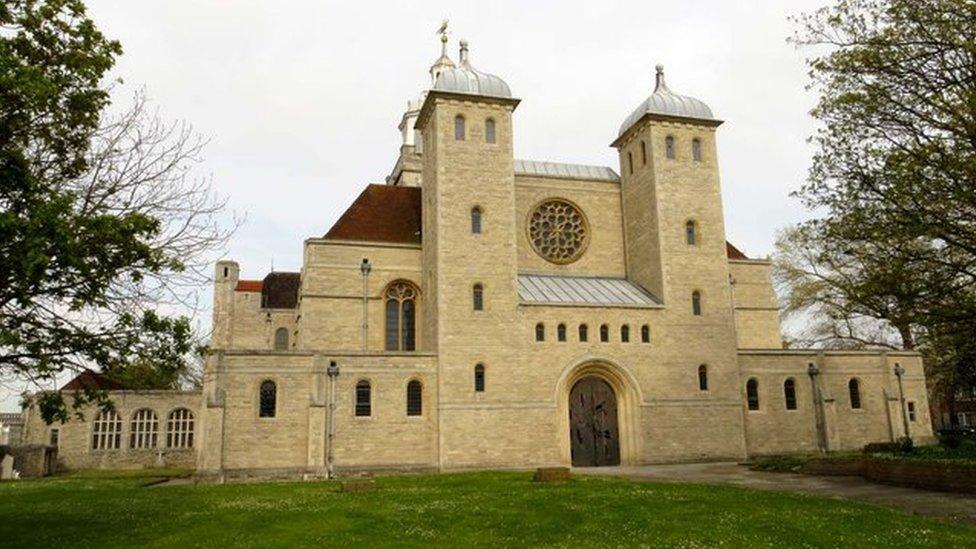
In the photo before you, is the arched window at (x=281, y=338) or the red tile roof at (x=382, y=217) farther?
the arched window at (x=281, y=338)

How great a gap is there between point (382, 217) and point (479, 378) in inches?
384

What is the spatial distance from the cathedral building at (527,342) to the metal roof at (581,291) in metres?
0.13

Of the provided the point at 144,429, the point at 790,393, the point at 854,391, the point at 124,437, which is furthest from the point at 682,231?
the point at 124,437

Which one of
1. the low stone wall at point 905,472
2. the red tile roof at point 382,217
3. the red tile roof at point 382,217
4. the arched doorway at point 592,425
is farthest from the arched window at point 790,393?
the red tile roof at point 382,217

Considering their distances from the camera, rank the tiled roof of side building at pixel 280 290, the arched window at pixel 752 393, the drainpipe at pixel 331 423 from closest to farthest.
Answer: the drainpipe at pixel 331 423 → the arched window at pixel 752 393 → the tiled roof of side building at pixel 280 290

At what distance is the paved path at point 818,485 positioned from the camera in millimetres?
15812

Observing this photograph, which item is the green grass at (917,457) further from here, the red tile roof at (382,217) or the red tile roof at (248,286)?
the red tile roof at (248,286)

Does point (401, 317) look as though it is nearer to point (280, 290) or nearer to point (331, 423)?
point (331, 423)

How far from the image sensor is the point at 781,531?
1283 cm

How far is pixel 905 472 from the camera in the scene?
1994cm


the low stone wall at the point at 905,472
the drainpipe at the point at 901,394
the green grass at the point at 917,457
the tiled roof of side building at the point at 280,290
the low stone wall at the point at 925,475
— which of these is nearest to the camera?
the low stone wall at the point at 925,475

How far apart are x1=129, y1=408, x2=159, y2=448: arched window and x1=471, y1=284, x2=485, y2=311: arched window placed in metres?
21.4

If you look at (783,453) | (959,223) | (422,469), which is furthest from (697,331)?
(959,223)

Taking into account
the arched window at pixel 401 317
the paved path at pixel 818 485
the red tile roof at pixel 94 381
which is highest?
the arched window at pixel 401 317
